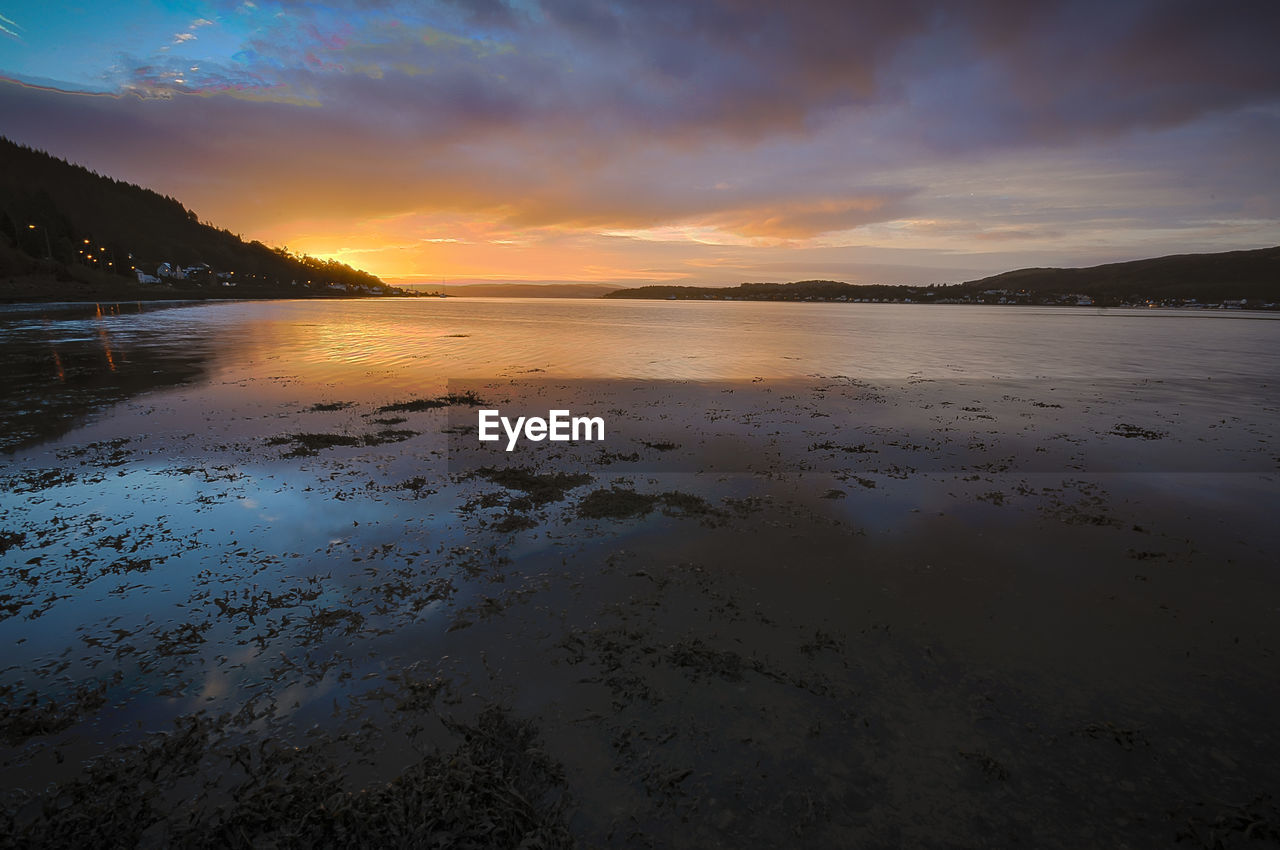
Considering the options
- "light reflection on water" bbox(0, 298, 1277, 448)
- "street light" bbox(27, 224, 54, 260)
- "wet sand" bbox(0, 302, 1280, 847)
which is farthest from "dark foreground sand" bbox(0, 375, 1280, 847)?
"street light" bbox(27, 224, 54, 260)

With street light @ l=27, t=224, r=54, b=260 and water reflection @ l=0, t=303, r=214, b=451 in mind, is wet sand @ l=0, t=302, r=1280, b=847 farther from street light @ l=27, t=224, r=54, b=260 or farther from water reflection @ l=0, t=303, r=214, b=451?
street light @ l=27, t=224, r=54, b=260

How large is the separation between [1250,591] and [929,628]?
6.14 meters

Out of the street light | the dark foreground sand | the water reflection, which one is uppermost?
the street light

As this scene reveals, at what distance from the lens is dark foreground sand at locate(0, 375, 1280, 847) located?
4941 millimetres

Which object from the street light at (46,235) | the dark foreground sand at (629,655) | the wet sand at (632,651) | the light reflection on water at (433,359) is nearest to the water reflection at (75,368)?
the light reflection on water at (433,359)

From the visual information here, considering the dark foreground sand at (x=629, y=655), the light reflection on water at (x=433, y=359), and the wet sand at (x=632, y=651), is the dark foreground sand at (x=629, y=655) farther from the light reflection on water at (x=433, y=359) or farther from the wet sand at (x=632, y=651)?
the light reflection on water at (x=433, y=359)

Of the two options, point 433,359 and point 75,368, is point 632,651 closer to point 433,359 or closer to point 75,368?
point 433,359

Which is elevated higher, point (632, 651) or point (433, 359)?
point (433, 359)

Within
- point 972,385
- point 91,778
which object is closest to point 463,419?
point 91,778

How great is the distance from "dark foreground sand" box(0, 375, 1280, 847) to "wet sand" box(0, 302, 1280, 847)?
4 centimetres

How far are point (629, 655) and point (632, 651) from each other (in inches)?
3.5

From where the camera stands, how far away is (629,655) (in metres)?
7.12

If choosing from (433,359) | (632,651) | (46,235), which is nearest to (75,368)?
(433,359)

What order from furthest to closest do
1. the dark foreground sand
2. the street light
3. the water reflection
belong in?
the street light, the water reflection, the dark foreground sand
